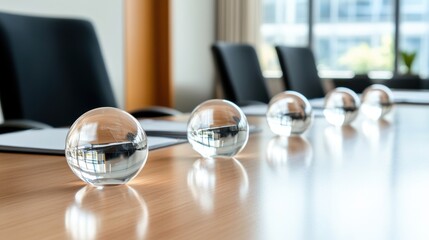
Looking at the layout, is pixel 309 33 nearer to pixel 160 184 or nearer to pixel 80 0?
pixel 80 0

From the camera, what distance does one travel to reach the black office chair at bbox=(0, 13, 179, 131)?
71.6 inches

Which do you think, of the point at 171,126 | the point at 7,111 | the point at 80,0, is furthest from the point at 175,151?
the point at 80,0

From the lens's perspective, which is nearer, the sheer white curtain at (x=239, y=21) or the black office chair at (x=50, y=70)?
the black office chair at (x=50, y=70)

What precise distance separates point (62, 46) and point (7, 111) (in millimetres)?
303

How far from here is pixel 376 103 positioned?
67.6 inches

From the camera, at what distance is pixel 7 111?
1.81m

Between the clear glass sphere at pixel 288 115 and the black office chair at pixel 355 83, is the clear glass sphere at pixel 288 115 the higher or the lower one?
the higher one

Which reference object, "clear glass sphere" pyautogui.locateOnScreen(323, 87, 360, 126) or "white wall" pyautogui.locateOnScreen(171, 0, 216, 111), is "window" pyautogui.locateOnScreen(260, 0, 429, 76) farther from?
"clear glass sphere" pyautogui.locateOnScreen(323, 87, 360, 126)

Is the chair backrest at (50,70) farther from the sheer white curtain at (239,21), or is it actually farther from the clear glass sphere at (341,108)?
the sheer white curtain at (239,21)

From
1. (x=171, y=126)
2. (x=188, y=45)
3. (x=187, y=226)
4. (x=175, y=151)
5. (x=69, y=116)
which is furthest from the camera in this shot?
(x=188, y=45)

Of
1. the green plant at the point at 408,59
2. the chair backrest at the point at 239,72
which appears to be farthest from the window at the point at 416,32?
the chair backrest at the point at 239,72

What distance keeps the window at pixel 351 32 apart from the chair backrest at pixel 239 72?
3.76m

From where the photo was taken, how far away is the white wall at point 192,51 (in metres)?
6.29

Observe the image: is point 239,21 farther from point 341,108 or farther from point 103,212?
point 103,212
